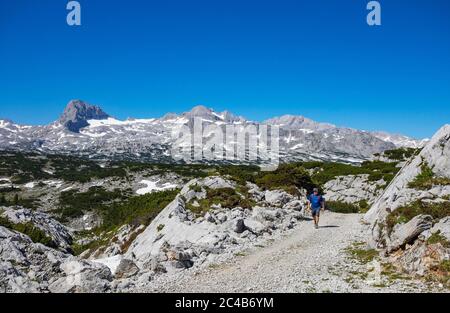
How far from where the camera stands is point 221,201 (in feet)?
105

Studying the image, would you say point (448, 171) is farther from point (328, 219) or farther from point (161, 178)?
point (161, 178)

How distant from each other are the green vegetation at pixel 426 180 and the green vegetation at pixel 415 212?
18.5 feet

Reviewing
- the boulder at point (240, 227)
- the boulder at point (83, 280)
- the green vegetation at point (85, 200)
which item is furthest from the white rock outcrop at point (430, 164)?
the green vegetation at point (85, 200)

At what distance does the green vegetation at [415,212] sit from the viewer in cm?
1789

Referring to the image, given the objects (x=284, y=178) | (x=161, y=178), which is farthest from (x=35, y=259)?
(x=161, y=178)

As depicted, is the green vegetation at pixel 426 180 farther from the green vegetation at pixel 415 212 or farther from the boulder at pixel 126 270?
the boulder at pixel 126 270

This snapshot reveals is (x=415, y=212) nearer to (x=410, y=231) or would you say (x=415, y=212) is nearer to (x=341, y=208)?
(x=410, y=231)

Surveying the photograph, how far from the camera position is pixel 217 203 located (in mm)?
31797

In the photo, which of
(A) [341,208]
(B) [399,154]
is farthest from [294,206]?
(B) [399,154]

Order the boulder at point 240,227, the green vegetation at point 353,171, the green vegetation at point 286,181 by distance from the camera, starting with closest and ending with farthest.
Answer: the boulder at point 240,227
the green vegetation at point 286,181
the green vegetation at point 353,171

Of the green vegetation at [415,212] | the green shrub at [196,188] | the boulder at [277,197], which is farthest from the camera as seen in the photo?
the green shrub at [196,188]

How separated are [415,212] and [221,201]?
16514mm
